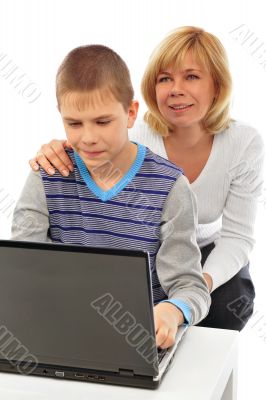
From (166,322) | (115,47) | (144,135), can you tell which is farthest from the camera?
(115,47)

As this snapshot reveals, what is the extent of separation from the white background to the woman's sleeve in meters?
0.65

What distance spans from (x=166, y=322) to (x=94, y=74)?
446mm

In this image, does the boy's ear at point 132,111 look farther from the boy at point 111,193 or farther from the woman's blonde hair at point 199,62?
the woman's blonde hair at point 199,62

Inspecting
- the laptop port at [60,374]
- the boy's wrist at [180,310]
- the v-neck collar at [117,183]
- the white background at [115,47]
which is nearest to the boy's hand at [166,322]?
the boy's wrist at [180,310]

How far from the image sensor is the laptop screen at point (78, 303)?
942mm

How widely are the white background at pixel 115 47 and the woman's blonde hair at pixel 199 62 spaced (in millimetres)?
637

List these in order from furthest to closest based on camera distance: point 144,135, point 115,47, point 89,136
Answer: point 115,47 → point 144,135 → point 89,136

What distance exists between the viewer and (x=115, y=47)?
2.61 m

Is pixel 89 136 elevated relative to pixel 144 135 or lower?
elevated

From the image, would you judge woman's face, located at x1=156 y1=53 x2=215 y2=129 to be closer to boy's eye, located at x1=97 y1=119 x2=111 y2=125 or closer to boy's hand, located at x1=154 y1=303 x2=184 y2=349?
boy's eye, located at x1=97 y1=119 x2=111 y2=125

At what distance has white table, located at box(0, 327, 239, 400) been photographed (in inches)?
40.9

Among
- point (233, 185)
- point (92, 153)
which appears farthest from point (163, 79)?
point (92, 153)

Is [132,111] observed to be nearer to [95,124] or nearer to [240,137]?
[95,124]

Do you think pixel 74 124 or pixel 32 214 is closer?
pixel 74 124
